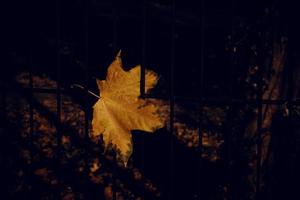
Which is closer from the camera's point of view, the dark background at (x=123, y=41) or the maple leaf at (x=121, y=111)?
the maple leaf at (x=121, y=111)

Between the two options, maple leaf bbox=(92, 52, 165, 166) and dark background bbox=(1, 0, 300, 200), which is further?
dark background bbox=(1, 0, 300, 200)

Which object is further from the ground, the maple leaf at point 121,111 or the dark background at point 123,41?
the dark background at point 123,41

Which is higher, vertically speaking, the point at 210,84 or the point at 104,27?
the point at 104,27

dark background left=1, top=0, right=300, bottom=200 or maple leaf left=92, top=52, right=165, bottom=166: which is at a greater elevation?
dark background left=1, top=0, right=300, bottom=200

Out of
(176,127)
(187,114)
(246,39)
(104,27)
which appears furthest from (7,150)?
(104,27)

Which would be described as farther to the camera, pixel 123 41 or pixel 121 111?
pixel 123 41

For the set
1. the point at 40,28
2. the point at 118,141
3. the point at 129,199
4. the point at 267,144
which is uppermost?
the point at 40,28

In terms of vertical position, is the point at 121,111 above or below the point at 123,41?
below

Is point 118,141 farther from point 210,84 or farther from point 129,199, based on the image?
point 210,84
